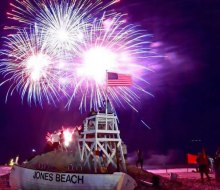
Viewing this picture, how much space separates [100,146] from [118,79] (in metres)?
5.20

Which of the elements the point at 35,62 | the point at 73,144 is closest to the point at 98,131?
the point at 73,144

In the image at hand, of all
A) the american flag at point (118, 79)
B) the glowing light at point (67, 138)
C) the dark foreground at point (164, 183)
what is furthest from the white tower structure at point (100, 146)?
the american flag at point (118, 79)

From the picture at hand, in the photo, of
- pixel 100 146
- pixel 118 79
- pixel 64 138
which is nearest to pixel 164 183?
pixel 100 146

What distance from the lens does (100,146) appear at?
25.4 meters

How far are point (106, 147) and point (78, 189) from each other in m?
4.27

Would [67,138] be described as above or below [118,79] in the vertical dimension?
below

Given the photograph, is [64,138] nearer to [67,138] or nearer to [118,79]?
[67,138]

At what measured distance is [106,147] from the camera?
87.5 feet

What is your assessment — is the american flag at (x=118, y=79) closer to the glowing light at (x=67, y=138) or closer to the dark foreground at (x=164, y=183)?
the glowing light at (x=67, y=138)

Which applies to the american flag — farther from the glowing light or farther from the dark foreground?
the dark foreground

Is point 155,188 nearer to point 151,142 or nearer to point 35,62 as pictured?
point 35,62

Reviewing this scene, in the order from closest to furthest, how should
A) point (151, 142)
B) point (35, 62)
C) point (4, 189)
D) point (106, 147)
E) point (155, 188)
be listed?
point (155, 188) < point (106, 147) < point (4, 189) < point (35, 62) < point (151, 142)

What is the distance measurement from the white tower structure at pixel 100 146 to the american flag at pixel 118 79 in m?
2.38

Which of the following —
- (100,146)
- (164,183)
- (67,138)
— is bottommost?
(164,183)
